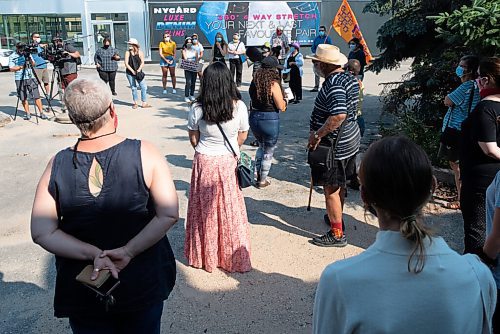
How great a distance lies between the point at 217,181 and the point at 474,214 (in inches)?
76.3

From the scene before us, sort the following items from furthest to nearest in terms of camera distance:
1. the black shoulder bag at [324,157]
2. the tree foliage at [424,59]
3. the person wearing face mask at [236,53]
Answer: the person wearing face mask at [236,53], the tree foliage at [424,59], the black shoulder bag at [324,157]

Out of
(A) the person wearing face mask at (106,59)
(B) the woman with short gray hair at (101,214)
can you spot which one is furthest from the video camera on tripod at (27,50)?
(B) the woman with short gray hair at (101,214)

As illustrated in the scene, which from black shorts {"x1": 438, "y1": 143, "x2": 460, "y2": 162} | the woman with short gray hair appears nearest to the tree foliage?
black shorts {"x1": 438, "y1": 143, "x2": 460, "y2": 162}

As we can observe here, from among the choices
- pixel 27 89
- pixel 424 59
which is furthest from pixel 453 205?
pixel 27 89

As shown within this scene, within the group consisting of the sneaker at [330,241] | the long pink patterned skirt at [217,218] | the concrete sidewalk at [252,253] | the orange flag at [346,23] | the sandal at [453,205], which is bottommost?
the concrete sidewalk at [252,253]

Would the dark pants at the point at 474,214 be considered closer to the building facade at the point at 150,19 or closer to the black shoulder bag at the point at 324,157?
the black shoulder bag at the point at 324,157

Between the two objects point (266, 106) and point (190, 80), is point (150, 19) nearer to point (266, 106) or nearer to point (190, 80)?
point (190, 80)

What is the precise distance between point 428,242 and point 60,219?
1.54m

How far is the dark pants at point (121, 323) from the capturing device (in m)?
2.19

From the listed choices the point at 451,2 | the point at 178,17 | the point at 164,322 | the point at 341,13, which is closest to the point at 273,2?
the point at 178,17

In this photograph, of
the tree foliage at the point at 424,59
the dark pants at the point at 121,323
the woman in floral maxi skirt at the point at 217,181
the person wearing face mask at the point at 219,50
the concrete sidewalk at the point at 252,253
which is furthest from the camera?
the person wearing face mask at the point at 219,50

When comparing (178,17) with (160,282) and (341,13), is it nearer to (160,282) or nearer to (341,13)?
(341,13)

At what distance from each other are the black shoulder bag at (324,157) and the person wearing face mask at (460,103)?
3.61 feet

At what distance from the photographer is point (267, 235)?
15.9ft
